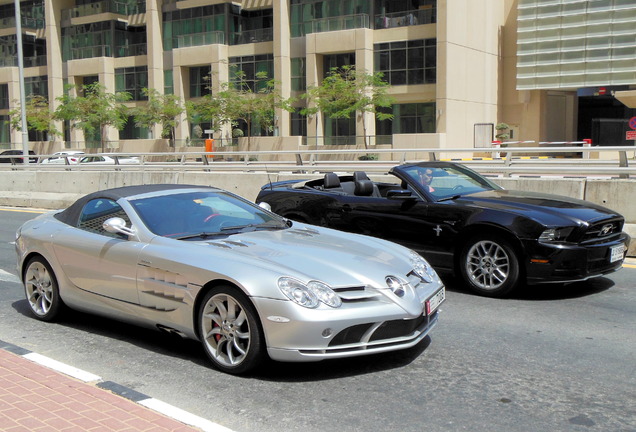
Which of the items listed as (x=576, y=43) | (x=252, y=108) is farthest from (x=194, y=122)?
(x=576, y=43)

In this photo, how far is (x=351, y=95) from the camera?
4834 cm

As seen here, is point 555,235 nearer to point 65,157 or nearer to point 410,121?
point 65,157

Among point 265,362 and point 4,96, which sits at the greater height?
point 4,96

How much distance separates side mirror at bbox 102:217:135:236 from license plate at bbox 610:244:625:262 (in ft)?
16.7

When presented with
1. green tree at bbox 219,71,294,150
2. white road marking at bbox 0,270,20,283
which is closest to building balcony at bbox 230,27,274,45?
green tree at bbox 219,71,294,150

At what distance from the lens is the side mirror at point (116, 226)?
6.19m

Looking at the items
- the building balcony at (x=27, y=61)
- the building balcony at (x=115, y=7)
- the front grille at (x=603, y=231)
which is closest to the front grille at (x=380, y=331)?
the front grille at (x=603, y=231)

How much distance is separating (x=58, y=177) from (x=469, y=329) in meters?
16.3

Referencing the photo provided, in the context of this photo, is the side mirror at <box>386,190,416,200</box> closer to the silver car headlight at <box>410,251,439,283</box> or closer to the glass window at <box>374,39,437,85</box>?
the silver car headlight at <box>410,251,439,283</box>

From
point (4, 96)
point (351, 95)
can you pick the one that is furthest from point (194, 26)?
point (4, 96)

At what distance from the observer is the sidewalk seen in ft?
14.3

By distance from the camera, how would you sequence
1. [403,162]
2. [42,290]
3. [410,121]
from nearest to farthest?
1. [42,290]
2. [403,162]
3. [410,121]

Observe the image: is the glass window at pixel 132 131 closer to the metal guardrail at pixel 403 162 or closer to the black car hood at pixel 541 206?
the metal guardrail at pixel 403 162

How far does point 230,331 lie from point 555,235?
3949 mm
